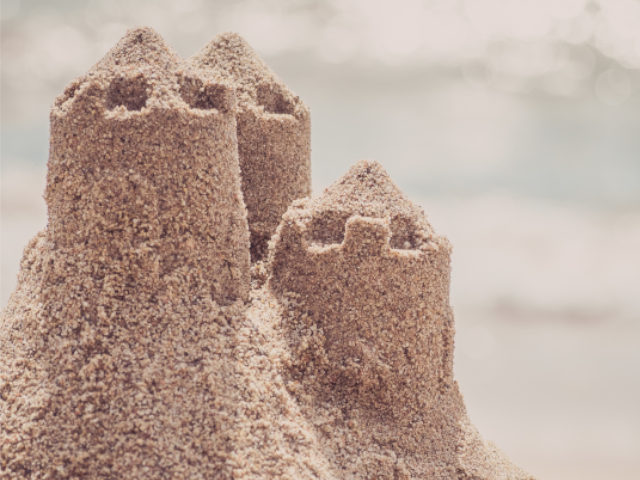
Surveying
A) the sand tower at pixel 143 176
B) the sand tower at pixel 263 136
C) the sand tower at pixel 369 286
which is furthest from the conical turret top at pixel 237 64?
the sand tower at pixel 369 286

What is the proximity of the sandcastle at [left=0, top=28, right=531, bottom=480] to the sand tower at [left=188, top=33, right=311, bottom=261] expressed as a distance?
0.59m

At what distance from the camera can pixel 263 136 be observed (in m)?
5.90

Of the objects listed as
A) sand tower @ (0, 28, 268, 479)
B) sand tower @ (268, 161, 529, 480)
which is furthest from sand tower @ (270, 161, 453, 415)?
sand tower @ (0, 28, 268, 479)

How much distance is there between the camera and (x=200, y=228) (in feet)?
15.9

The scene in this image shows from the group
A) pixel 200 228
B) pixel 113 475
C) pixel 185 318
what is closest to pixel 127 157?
pixel 200 228

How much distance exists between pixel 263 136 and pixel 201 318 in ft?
5.49

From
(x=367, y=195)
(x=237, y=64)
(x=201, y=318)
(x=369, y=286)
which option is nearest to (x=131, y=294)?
(x=201, y=318)

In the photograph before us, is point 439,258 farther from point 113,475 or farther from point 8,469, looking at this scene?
point 8,469

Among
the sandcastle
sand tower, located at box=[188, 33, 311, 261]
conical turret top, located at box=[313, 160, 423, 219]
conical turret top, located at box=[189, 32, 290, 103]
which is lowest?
the sandcastle

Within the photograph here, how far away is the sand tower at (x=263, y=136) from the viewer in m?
5.89

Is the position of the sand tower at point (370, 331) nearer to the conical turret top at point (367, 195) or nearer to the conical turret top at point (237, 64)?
the conical turret top at point (367, 195)

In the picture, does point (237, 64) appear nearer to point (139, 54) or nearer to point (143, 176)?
point (139, 54)

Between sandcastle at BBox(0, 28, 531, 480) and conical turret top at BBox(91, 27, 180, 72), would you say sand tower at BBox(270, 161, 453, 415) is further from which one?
conical turret top at BBox(91, 27, 180, 72)

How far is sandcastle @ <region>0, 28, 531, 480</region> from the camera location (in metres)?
4.53
